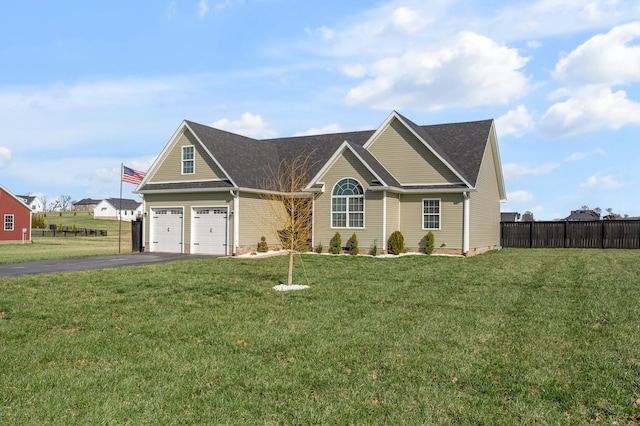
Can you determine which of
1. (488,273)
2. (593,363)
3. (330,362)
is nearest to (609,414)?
(593,363)

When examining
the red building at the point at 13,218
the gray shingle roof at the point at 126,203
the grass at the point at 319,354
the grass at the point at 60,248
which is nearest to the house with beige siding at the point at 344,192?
the grass at the point at 60,248

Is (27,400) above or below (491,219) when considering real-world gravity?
below

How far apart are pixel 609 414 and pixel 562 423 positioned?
0.60 metres

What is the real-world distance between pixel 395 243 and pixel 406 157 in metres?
4.49

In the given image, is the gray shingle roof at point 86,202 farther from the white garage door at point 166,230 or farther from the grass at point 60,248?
the white garage door at point 166,230

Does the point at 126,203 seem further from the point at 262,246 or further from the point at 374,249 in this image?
the point at 374,249

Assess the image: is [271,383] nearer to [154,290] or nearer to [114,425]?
[114,425]

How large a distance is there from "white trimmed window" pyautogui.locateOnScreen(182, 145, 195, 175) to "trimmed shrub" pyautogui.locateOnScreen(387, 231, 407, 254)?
10.2m

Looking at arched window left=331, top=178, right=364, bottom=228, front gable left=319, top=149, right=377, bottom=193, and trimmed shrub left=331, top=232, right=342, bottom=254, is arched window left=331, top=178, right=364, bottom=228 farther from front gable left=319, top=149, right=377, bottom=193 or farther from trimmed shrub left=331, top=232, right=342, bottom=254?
trimmed shrub left=331, top=232, right=342, bottom=254

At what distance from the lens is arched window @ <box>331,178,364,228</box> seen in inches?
918

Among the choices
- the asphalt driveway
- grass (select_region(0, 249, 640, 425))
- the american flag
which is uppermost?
the american flag

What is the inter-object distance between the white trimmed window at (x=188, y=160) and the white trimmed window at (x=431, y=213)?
450 inches

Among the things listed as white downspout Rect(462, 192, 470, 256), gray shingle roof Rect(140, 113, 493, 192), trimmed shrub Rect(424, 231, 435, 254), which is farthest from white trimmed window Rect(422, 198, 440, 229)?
gray shingle roof Rect(140, 113, 493, 192)

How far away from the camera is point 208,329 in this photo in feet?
26.1
